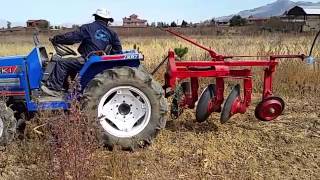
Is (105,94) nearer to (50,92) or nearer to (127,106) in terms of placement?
(127,106)

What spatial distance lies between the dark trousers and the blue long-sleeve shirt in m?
0.14

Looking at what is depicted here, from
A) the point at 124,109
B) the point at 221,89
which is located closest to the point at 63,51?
the point at 124,109

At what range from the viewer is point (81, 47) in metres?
6.16

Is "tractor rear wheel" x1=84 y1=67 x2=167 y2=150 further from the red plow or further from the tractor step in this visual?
the red plow

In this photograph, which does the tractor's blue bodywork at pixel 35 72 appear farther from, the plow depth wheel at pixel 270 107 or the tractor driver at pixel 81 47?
the plow depth wheel at pixel 270 107

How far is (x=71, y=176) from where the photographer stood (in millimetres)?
4262

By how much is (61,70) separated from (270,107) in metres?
2.65

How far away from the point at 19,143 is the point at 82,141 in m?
1.70

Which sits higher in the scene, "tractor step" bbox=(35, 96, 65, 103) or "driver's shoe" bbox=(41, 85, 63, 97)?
"driver's shoe" bbox=(41, 85, 63, 97)

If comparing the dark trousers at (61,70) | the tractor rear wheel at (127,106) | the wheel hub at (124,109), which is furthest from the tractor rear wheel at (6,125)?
the wheel hub at (124,109)

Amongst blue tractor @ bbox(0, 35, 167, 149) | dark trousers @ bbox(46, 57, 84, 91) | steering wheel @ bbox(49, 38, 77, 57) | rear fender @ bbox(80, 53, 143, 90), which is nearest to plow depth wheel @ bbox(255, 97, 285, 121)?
blue tractor @ bbox(0, 35, 167, 149)

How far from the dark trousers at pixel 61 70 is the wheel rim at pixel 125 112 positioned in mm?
615

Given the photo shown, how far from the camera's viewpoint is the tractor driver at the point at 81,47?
6008 millimetres

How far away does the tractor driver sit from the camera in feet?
19.7
